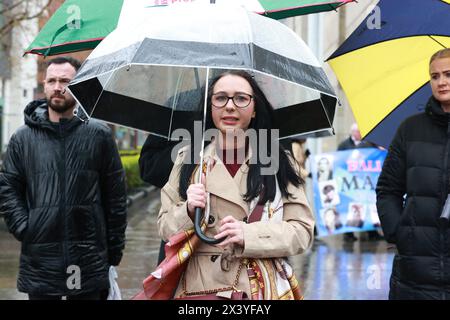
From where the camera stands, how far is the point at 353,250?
12.3m

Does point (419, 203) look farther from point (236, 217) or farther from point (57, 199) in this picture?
point (57, 199)

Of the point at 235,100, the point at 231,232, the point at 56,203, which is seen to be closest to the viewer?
the point at 231,232

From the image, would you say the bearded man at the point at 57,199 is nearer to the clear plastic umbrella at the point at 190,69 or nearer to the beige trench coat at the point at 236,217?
the clear plastic umbrella at the point at 190,69

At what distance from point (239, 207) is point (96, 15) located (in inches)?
68.7

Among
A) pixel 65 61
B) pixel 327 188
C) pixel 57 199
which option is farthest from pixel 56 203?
pixel 327 188

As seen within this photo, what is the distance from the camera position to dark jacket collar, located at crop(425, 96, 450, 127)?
13.3 feet

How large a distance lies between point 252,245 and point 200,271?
28 cm

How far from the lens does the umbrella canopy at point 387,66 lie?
4.79 metres

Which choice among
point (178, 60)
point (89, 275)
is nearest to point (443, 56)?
point (178, 60)

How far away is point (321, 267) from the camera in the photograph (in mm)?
10492

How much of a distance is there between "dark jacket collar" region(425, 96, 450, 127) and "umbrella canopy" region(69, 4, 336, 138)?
497 mm

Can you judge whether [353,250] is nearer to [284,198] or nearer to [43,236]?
[43,236]

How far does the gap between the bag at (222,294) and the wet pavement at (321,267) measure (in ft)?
12.0

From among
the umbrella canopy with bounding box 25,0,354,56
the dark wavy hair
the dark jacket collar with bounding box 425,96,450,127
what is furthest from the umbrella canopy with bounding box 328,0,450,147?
the dark wavy hair
